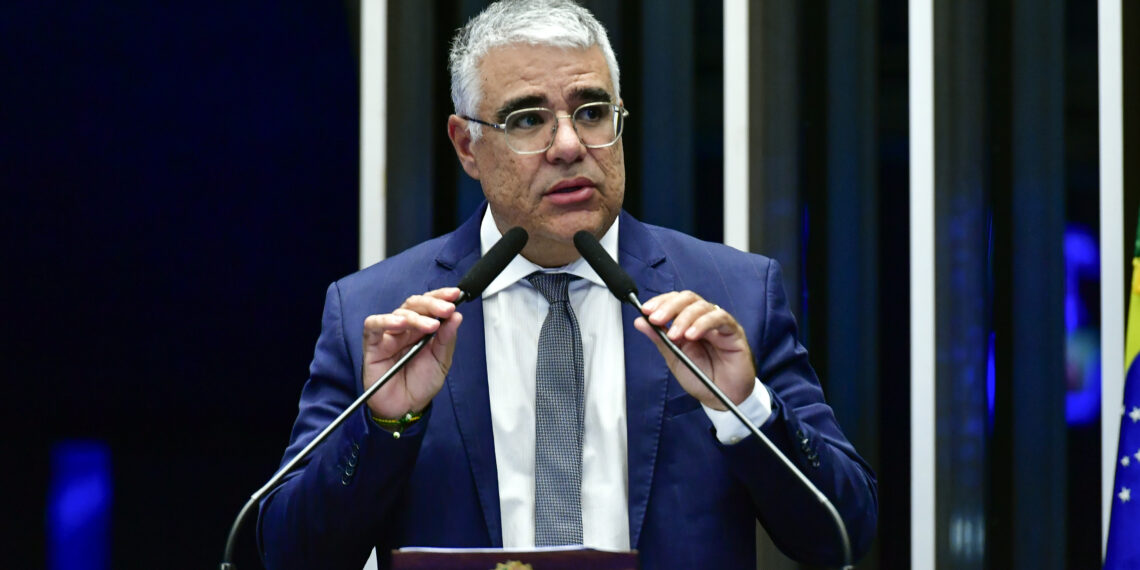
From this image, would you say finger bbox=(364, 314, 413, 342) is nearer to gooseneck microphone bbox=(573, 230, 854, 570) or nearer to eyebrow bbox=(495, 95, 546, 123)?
gooseneck microphone bbox=(573, 230, 854, 570)

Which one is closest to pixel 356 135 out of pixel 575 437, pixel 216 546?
pixel 216 546

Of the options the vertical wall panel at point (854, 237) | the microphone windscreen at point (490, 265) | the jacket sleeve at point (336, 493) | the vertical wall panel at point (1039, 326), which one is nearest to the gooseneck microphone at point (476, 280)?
the microphone windscreen at point (490, 265)

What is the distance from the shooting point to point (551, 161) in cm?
178

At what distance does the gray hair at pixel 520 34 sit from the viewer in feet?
5.95

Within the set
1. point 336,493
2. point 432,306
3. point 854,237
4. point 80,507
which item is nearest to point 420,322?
point 432,306

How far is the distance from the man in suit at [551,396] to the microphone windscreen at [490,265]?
20 cm

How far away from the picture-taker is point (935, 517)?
8.39ft

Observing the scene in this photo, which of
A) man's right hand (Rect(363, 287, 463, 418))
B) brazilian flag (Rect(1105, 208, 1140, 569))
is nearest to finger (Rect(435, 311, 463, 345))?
man's right hand (Rect(363, 287, 463, 418))

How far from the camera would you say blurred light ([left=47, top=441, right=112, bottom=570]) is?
260 cm

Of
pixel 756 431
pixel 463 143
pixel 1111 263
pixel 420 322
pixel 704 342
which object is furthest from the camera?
pixel 1111 263

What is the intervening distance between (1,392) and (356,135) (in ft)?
3.11

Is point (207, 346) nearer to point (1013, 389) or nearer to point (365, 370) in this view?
point (365, 370)

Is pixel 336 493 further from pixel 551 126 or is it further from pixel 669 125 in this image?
pixel 669 125

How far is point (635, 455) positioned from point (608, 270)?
46 cm
